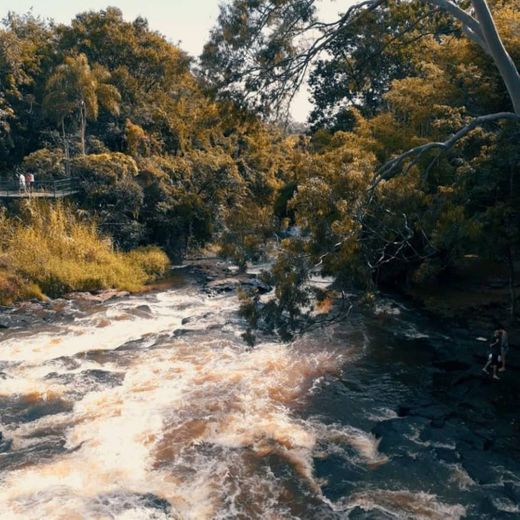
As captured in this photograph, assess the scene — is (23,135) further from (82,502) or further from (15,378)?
(82,502)

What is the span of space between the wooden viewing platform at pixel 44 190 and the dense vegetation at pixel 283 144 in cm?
81

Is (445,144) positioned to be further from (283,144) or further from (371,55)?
(283,144)

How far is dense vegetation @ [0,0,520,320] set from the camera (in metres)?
12.2

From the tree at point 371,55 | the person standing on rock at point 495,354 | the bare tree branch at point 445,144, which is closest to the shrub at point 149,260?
the tree at point 371,55

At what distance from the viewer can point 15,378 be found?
14.1 meters

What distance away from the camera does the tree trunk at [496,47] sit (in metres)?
9.57

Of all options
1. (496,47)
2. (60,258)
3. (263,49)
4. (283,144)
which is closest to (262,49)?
(263,49)

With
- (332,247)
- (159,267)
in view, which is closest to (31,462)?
(332,247)

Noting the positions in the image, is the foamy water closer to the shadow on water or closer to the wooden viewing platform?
the shadow on water

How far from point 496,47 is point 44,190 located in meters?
23.7

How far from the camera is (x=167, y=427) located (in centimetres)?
1151

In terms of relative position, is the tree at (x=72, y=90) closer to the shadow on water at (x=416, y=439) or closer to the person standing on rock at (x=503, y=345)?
the shadow on water at (x=416, y=439)

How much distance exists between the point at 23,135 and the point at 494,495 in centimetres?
3418

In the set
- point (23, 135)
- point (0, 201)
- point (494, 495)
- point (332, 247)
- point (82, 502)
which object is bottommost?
point (494, 495)
